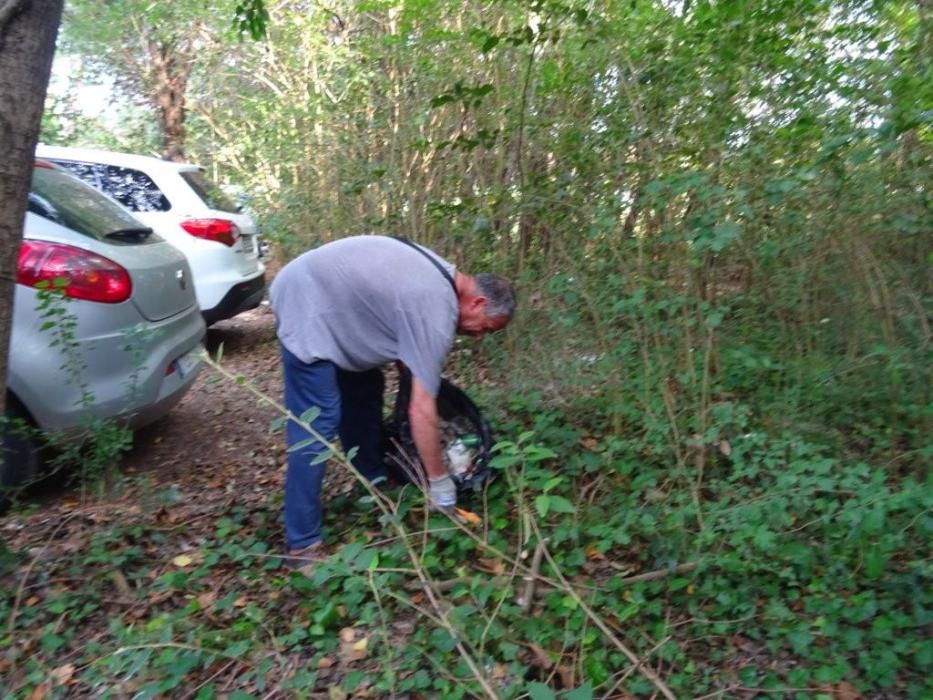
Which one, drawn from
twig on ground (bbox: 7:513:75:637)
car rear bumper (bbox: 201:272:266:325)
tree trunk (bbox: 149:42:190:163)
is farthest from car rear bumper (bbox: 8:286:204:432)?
tree trunk (bbox: 149:42:190:163)

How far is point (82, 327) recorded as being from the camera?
407cm

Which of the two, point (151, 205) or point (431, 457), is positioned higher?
point (151, 205)

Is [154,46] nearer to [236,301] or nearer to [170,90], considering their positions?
[170,90]

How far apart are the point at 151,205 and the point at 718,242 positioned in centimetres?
579

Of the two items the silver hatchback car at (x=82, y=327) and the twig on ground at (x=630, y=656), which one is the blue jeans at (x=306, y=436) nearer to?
the silver hatchback car at (x=82, y=327)

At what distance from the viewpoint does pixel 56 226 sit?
418 centimetres

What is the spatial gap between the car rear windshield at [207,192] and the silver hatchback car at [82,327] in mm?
3030

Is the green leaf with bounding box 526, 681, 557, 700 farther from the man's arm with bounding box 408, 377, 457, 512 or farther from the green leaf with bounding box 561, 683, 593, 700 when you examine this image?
the man's arm with bounding box 408, 377, 457, 512

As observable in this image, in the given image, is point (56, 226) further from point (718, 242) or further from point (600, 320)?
point (718, 242)

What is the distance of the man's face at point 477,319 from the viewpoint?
11.4 feet

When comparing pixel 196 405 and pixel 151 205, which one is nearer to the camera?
pixel 196 405

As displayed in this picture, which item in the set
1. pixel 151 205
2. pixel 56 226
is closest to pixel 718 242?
pixel 56 226

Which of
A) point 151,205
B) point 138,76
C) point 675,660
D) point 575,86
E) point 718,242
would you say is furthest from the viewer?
point 138,76

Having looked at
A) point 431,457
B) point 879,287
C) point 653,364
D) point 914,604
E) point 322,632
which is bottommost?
point 322,632
